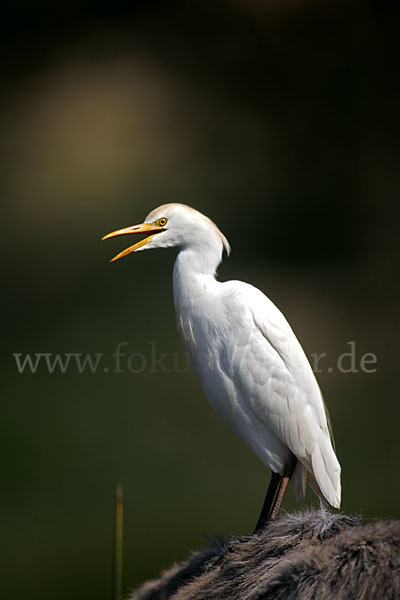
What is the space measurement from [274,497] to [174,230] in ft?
1.56

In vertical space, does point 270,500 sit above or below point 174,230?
below

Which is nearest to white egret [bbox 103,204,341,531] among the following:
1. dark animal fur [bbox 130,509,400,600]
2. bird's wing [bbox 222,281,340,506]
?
bird's wing [bbox 222,281,340,506]

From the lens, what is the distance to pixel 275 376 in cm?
110

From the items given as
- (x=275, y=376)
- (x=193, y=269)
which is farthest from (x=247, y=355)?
(x=193, y=269)

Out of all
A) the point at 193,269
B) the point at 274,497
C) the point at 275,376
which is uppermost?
the point at 193,269

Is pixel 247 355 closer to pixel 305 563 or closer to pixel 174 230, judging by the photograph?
pixel 174 230

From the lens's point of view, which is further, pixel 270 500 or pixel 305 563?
pixel 270 500

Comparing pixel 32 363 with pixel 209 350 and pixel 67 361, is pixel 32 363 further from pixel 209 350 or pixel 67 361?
pixel 209 350

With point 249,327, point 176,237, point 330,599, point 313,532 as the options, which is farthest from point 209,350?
point 330,599

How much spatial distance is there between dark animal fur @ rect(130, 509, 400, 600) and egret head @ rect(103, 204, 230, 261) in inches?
18.3

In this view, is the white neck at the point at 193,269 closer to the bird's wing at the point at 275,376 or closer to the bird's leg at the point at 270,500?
the bird's wing at the point at 275,376

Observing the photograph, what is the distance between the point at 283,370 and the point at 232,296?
0.15 metres

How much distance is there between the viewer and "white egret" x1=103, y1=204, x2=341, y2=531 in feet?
3.59

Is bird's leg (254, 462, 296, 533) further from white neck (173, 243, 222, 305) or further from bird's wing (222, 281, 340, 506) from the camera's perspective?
white neck (173, 243, 222, 305)
